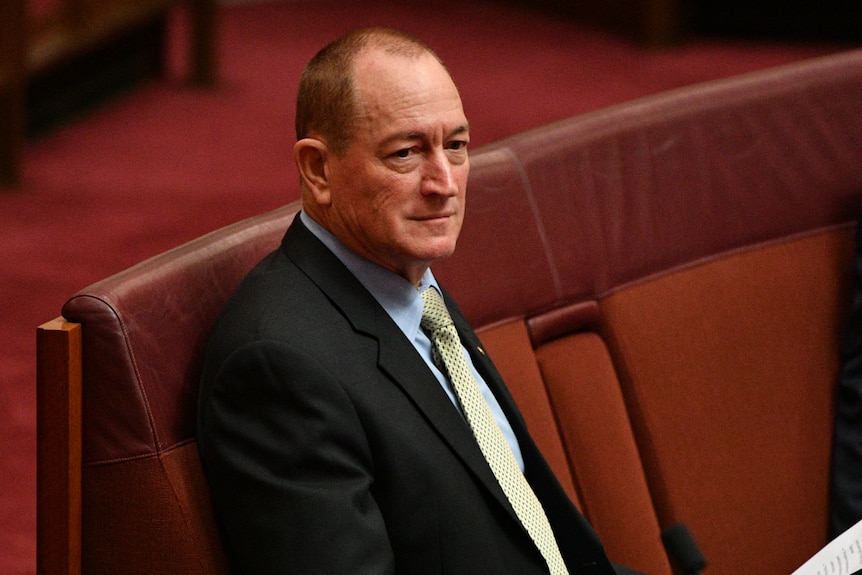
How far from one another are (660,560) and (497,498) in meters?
0.71

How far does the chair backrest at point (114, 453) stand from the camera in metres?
1.38

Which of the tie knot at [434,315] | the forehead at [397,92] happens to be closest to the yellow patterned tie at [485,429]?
the tie knot at [434,315]

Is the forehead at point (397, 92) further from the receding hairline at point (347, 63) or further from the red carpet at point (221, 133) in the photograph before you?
the red carpet at point (221, 133)

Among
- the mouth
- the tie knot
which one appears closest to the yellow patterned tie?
the tie knot

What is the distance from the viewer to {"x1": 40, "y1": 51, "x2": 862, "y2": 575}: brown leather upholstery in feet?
6.55

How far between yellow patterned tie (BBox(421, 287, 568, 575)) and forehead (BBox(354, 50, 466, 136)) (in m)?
0.25

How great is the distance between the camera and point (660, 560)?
203cm

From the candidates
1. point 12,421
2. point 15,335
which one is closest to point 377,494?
point 12,421

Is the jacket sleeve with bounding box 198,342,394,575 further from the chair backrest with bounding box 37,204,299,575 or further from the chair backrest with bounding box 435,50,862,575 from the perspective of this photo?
the chair backrest with bounding box 435,50,862,575

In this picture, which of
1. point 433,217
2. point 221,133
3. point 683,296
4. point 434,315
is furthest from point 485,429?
point 221,133

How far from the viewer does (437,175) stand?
4.75ft

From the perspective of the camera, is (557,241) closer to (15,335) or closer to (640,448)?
(640,448)

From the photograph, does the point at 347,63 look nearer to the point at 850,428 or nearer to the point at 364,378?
the point at 364,378

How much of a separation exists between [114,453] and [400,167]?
46 centimetres
